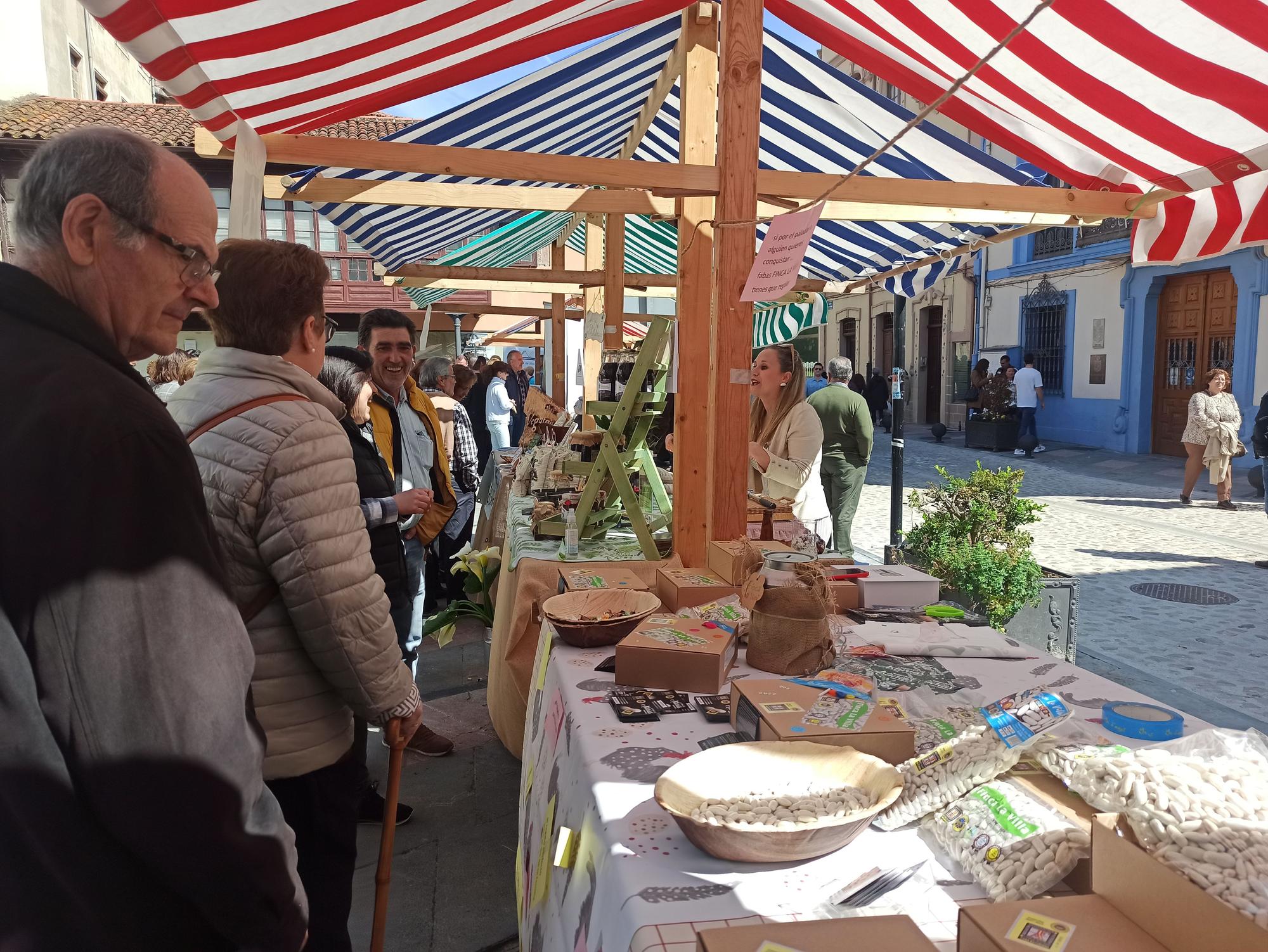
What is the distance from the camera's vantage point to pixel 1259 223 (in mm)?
3305

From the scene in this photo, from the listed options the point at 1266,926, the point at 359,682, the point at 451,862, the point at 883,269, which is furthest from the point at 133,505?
the point at 883,269

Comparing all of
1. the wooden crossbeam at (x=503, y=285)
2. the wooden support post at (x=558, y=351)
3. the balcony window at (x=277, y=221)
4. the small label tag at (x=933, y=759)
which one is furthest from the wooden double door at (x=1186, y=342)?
the balcony window at (x=277, y=221)

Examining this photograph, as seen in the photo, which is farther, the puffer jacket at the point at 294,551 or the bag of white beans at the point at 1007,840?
the puffer jacket at the point at 294,551

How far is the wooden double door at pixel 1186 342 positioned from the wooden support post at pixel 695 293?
492 inches

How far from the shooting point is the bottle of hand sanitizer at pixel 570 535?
149 inches

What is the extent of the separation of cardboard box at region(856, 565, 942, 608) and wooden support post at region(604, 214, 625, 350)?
16.1 feet

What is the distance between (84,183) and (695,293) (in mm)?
3013

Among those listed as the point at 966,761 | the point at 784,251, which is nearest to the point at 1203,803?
the point at 966,761

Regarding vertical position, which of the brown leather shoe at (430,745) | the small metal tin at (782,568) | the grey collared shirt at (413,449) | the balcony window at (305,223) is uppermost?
the balcony window at (305,223)

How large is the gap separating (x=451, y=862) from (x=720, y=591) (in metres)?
1.43

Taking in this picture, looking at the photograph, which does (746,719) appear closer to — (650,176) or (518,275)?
(650,176)

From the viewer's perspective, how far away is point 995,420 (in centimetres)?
1669

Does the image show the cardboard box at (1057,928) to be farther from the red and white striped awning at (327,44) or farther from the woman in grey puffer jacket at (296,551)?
the red and white striped awning at (327,44)

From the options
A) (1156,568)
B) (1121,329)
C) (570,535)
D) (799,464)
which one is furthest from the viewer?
(1121,329)
